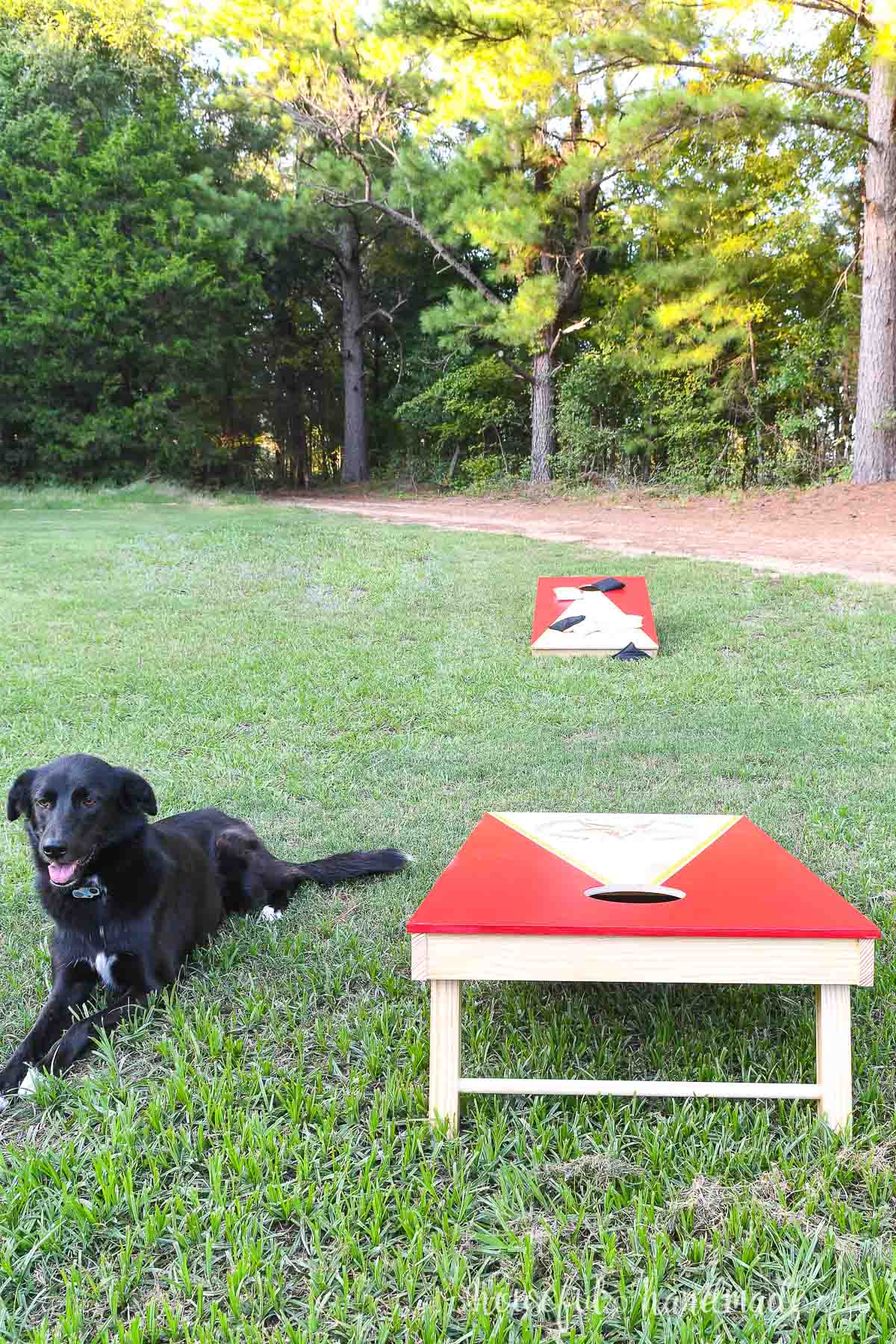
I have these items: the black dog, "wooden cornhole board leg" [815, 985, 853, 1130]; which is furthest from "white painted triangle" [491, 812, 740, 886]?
the black dog

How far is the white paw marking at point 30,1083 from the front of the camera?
2340mm

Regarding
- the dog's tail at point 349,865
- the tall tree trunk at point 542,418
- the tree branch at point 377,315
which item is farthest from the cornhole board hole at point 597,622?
the tree branch at point 377,315

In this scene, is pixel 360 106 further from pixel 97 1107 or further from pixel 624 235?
pixel 97 1107

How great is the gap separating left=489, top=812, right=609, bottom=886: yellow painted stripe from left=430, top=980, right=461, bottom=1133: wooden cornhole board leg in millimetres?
562

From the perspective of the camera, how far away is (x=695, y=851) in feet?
8.94

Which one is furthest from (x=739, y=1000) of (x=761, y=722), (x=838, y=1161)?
(x=761, y=722)

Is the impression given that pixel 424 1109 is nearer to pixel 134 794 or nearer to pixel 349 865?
pixel 134 794

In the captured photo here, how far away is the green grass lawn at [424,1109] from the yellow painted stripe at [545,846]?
42 centimetres

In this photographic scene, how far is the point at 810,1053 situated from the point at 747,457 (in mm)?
16759

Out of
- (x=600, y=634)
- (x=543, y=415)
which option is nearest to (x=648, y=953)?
(x=600, y=634)

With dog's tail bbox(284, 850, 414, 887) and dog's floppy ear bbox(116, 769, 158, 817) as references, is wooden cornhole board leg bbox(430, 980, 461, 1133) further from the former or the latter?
dog's tail bbox(284, 850, 414, 887)

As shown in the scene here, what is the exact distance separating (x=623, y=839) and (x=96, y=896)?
5.05 ft

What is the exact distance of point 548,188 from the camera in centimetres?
1956

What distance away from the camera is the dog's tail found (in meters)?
3.52
